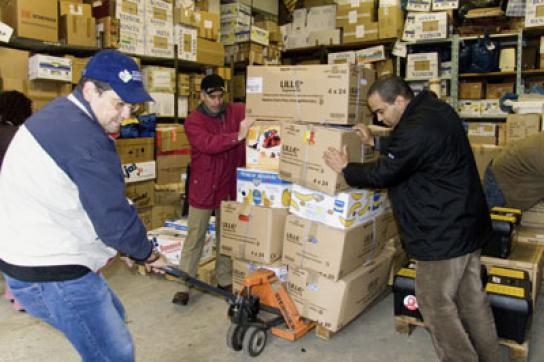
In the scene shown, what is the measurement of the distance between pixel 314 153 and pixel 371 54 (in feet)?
14.2

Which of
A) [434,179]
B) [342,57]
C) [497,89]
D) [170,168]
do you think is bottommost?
[170,168]

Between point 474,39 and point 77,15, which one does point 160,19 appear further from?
point 474,39

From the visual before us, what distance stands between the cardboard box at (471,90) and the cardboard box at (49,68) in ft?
15.9

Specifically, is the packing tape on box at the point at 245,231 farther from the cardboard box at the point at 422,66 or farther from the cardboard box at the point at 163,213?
the cardboard box at the point at 422,66

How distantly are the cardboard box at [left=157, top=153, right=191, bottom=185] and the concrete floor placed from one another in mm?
1903

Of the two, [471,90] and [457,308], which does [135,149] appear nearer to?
[457,308]

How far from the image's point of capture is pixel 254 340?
2.74 m

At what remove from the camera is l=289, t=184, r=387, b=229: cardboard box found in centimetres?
282

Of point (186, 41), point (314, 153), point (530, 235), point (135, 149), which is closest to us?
point (314, 153)

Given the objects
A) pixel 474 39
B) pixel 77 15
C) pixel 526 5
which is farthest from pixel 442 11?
pixel 77 15

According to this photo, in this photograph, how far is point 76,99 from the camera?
149 centimetres

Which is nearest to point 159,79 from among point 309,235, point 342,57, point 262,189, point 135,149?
point 135,149

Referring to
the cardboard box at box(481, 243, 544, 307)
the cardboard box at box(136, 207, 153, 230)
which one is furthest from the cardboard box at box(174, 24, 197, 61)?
the cardboard box at box(481, 243, 544, 307)

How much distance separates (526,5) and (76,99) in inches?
233
